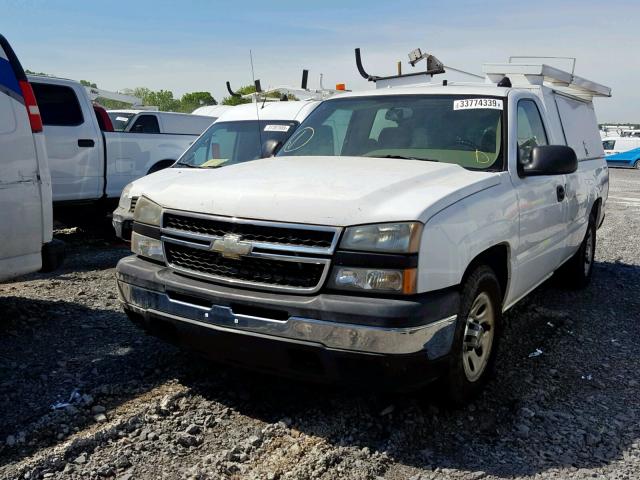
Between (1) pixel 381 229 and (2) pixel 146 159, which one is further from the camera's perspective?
(2) pixel 146 159

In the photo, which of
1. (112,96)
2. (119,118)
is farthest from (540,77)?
(112,96)

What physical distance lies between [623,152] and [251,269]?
35.4 meters

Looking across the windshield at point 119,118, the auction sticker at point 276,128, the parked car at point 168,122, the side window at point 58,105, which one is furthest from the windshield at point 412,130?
the windshield at point 119,118

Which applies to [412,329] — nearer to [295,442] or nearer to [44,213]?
[295,442]

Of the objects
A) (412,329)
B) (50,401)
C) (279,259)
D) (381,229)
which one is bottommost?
(50,401)

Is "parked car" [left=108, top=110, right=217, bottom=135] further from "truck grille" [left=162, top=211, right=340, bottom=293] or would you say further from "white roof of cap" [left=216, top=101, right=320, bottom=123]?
"truck grille" [left=162, top=211, right=340, bottom=293]

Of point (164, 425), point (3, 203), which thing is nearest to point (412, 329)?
point (164, 425)

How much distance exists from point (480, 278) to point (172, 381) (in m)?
1.93

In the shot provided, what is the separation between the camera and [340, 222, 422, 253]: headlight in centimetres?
286

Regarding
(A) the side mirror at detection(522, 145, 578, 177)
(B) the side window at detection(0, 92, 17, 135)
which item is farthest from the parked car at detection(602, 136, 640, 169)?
(B) the side window at detection(0, 92, 17, 135)

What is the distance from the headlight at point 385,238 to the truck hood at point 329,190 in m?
0.04

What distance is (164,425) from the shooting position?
3.30 m

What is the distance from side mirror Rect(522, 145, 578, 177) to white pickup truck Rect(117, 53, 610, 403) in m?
0.01

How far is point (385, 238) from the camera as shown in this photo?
9.47 ft
